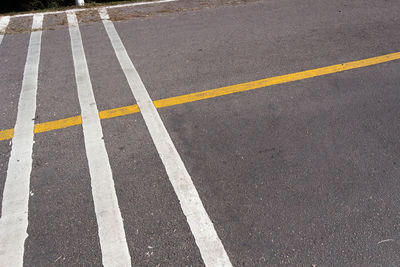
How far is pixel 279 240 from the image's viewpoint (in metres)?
3.08

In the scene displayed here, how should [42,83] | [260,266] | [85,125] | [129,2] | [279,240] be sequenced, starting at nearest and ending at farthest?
1. [260,266]
2. [279,240]
3. [85,125]
4. [42,83]
5. [129,2]

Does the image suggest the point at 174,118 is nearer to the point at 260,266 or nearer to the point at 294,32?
the point at 260,266

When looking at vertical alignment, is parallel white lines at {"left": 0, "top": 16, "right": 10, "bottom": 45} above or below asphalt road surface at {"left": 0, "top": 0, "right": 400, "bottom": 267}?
above

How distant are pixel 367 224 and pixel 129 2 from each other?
8.10 meters

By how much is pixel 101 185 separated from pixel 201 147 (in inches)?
49.1

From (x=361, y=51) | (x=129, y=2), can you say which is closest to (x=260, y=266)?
(x=361, y=51)

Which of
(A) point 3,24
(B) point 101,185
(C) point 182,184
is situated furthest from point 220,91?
(A) point 3,24

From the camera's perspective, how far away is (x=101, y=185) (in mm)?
3594

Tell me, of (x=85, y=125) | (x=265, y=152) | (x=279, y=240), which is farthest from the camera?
(x=85, y=125)

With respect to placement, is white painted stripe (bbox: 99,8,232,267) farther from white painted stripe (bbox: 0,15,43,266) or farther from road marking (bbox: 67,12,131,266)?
white painted stripe (bbox: 0,15,43,266)

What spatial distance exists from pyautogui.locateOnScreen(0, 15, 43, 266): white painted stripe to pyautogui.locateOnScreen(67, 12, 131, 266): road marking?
0.66m

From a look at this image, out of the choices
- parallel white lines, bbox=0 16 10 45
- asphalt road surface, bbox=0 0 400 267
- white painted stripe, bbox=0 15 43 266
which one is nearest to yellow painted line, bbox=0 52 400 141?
asphalt road surface, bbox=0 0 400 267

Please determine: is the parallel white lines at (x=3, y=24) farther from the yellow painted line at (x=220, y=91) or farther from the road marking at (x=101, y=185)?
the yellow painted line at (x=220, y=91)

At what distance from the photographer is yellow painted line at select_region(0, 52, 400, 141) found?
445cm
